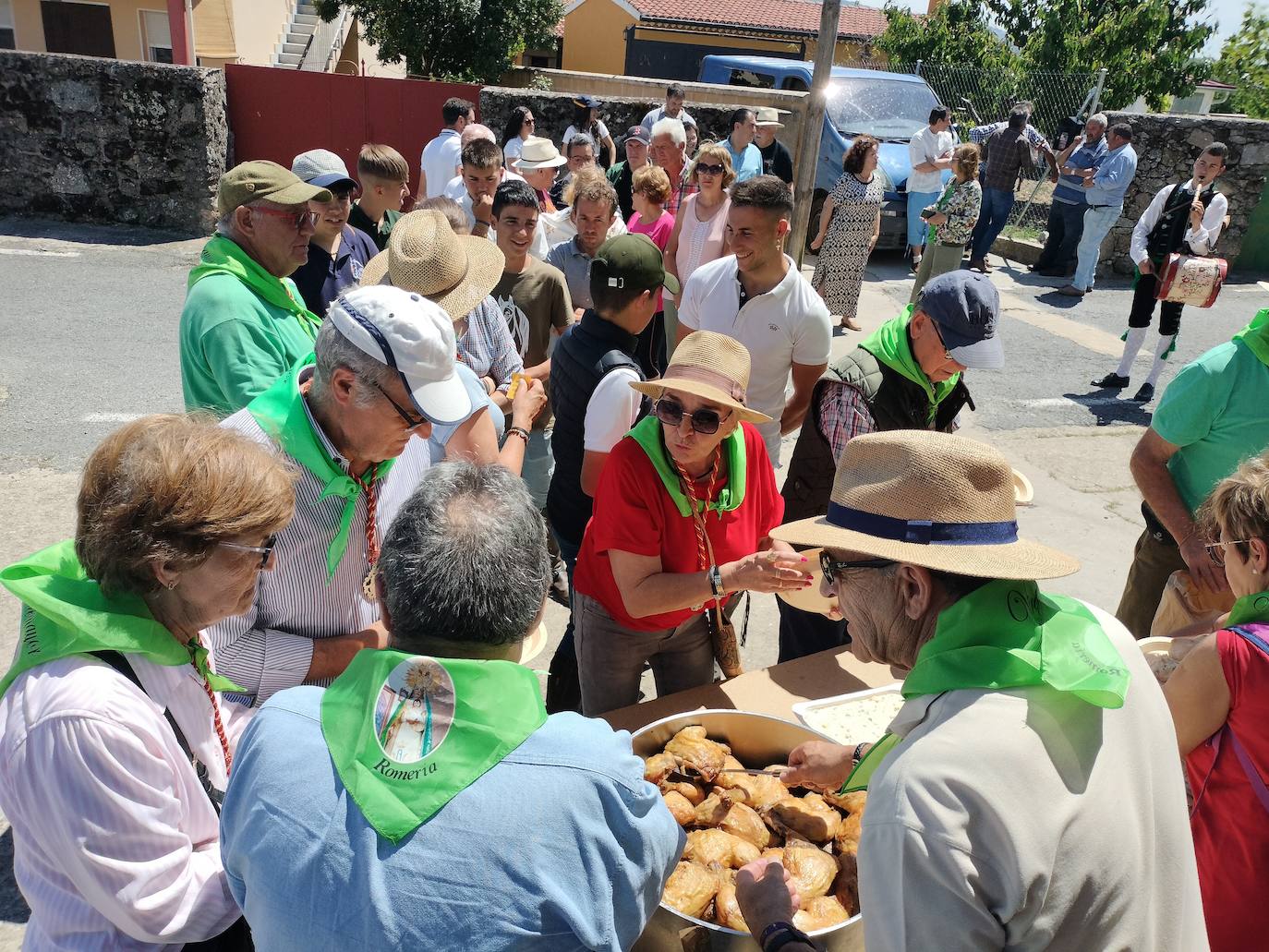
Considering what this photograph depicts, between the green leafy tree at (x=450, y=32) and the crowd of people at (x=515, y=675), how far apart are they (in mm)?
17607

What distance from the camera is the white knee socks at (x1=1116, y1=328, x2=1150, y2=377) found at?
8125 millimetres

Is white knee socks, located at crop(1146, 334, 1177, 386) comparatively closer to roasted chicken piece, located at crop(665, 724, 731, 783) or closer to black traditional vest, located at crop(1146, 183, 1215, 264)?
black traditional vest, located at crop(1146, 183, 1215, 264)

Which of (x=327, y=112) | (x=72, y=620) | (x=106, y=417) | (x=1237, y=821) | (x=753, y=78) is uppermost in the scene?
(x=753, y=78)

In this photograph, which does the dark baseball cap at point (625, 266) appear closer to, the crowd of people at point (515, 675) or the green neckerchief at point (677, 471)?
the crowd of people at point (515, 675)

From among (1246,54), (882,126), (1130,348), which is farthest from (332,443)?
(1246,54)

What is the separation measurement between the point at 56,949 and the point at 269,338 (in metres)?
1.92

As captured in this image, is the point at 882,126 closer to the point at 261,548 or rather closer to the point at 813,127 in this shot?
the point at 813,127

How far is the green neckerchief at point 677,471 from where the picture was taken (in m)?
2.65

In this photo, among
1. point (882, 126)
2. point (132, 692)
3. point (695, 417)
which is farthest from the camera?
point (882, 126)

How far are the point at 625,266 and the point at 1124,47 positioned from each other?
86.3 ft

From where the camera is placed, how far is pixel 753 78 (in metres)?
16.6

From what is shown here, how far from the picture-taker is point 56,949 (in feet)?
5.24

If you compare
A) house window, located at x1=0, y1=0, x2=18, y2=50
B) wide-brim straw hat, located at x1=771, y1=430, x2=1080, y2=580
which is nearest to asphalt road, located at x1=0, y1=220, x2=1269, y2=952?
wide-brim straw hat, located at x1=771, y1=430, x2=1080, y2=580

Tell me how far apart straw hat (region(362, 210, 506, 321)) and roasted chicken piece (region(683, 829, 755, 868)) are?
6.47 feet
